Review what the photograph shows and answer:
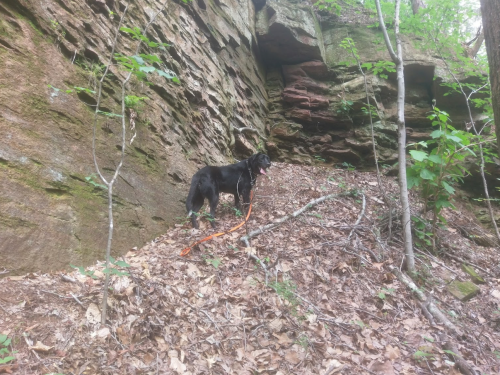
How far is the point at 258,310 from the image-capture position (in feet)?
11.3

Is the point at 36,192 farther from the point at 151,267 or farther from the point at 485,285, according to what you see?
the point at 485,285

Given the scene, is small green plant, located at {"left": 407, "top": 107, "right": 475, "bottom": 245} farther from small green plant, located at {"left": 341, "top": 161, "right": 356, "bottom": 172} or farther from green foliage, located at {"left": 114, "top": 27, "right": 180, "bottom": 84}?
small green plant, located at {"left": 341, "top": 161, "right": 356, "bottom": 172}

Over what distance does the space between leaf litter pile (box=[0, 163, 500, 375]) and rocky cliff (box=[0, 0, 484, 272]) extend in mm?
700

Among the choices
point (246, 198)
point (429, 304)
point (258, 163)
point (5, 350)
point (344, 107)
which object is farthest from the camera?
point (344, 107)

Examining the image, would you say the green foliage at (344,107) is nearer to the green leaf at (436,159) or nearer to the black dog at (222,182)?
the black dog at (222,182)

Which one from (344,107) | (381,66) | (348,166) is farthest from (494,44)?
(344,107)

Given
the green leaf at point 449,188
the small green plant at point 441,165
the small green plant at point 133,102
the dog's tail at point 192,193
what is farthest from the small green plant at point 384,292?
the small green plant at point 133,102

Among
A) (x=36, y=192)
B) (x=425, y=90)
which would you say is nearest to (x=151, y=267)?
(x=36, y=192)

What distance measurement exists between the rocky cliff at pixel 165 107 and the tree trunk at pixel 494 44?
13.0 ft

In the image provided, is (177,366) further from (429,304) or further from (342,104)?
(342,104)

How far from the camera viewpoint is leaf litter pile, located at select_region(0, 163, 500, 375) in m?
2.54

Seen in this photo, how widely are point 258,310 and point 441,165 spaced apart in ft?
13.9

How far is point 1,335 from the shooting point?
2.20 m

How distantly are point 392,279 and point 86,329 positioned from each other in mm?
4265
